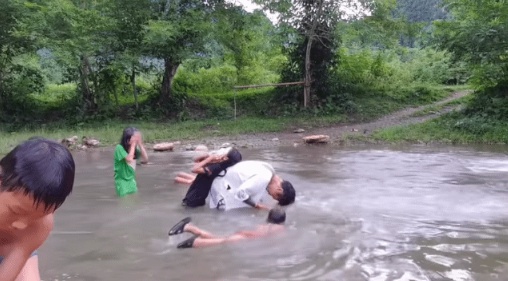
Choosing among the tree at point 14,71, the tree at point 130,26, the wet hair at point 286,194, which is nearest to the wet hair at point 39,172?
the wet hair at point 286,194

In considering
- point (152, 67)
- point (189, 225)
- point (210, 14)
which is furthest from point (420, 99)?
point (189, 225)

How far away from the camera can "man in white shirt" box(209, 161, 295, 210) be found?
6078 mm

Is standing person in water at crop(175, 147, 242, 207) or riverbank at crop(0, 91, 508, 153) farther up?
standing person in water at crop(175, 147, 242, 207)

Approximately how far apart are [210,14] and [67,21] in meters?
4.10

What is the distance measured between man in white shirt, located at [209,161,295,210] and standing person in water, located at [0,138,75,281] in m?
4.33

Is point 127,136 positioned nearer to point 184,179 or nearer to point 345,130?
point 184,179

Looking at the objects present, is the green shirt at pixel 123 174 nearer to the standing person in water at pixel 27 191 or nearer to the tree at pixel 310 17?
the standing person in water at pixel 27 191

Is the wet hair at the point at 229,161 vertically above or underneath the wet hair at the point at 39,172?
underneath

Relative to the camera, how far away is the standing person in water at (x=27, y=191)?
164cm

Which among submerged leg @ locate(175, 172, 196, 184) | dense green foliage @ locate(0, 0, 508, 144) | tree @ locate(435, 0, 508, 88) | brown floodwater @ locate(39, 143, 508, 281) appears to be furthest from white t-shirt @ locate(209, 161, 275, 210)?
tree @ locate(435, 0, 508, 88)

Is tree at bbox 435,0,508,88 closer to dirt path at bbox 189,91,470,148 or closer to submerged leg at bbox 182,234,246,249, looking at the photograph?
dirt path at bbox 189,91,470,148

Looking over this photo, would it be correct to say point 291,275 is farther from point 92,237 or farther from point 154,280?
point 92,237

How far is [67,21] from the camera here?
1490 cm

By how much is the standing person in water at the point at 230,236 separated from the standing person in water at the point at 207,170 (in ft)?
2.71
